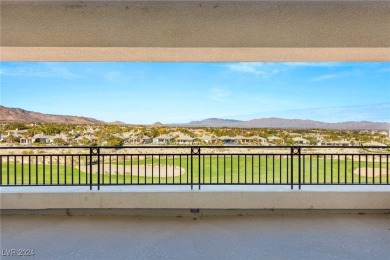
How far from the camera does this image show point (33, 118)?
498 centimetres

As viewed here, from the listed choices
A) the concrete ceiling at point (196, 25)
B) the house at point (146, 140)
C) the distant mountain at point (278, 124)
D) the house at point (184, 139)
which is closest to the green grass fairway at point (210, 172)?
the house at point (146, 140)

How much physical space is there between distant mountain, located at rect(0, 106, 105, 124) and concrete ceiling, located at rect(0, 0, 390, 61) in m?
2.66

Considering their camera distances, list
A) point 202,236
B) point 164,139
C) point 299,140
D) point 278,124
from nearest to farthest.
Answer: point 202,236
point 299,140
point 164,139
point 278,124

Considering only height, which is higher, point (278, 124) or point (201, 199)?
point (278, 124)

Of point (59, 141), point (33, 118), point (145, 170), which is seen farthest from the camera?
point (33, 118)

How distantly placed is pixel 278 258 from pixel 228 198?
0.97 metres

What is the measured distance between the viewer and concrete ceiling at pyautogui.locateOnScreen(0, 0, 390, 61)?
92.9 inches

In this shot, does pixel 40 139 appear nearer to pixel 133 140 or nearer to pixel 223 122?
pixel 133 140

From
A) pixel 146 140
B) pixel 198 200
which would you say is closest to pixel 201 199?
pixel 198 200

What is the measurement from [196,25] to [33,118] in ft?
14.3

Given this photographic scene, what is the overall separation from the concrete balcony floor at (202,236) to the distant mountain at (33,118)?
8.54 feet

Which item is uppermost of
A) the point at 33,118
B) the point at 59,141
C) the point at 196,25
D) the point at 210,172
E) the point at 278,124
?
the point at 196,25

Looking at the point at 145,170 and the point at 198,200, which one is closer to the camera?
the point at 198,200

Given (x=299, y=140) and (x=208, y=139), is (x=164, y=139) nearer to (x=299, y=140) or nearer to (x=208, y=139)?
(x=208, y=139)
